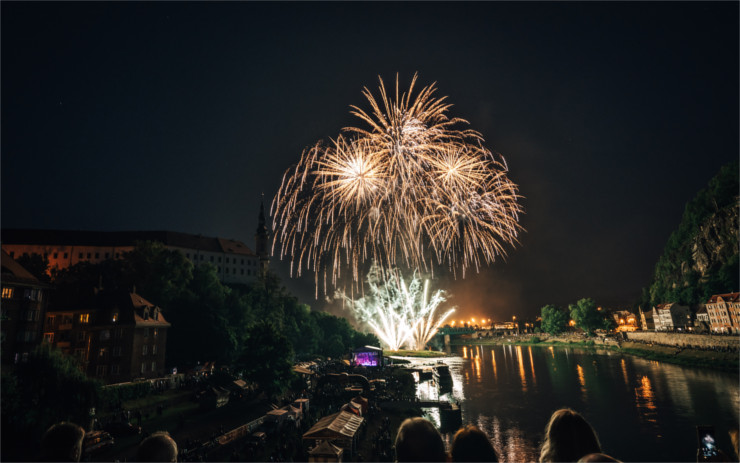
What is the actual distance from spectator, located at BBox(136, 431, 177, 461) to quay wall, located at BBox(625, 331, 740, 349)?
99.7 metres

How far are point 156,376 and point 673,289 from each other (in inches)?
5871

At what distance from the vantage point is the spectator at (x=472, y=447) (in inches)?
199

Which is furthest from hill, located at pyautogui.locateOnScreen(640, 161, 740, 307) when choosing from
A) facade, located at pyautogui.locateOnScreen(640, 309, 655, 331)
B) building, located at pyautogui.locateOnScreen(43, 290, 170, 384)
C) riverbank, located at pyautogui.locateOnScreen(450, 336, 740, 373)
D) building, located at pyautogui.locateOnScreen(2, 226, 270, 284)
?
building, located at pyautogui.locateOnScreen(2, 226, 270, 284)

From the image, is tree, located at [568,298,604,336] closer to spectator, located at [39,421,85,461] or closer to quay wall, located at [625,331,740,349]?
quay wall, located at [625,331,740,349]

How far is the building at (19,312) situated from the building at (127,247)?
44.3 metres

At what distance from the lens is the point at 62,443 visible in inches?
225

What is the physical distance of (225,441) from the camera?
2952 cm

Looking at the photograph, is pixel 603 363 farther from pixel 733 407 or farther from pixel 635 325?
pixel 635 325

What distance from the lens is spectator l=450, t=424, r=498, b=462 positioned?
506 cm

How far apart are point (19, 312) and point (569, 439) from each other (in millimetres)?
51801

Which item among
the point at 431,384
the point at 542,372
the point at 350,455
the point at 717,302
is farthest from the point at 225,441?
the point at 717,302

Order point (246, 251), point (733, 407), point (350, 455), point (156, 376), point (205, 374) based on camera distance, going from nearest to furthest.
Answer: point (350, 455)
point (733, 407)
point (156, 376)
point (205, 374)
point (246, 251)

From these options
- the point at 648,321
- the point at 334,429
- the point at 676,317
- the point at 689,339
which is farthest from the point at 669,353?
the point at 334,429

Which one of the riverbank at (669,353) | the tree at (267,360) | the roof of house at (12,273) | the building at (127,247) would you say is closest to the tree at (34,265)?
the building at (127,247)
